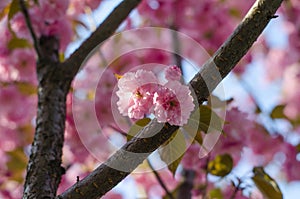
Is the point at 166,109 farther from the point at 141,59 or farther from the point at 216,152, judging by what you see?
the point at 141,59

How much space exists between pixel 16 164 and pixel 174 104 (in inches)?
52.0

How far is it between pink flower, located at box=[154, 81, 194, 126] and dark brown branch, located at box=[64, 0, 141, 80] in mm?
519

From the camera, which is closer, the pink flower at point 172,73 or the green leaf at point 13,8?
the pink flower at point 172,73

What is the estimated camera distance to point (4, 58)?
2.21 metres

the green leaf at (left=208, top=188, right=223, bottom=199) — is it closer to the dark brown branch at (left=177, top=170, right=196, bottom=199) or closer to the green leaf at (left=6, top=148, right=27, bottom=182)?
the dark brown branch at (left=177, top=170, right=196, bottom=199)

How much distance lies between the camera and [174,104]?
1.03 meters

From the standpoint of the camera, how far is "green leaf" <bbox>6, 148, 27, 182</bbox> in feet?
7.29

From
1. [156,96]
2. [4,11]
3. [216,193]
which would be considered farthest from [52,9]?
[156,96]

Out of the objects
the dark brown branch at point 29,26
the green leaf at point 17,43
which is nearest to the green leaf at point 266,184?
the dark brown branch at point 29,26

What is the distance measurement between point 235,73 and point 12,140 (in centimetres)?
110

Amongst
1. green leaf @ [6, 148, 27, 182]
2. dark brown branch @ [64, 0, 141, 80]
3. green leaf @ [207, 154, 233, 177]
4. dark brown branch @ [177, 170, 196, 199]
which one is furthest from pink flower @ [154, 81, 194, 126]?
green leaf @ [6, 148, 27, 182]

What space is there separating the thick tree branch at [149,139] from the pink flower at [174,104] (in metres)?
0.02

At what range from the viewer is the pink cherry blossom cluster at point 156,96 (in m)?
1.02

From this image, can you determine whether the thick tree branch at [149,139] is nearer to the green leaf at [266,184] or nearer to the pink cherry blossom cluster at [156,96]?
the pink cherry blossom cluster at [156,96]
